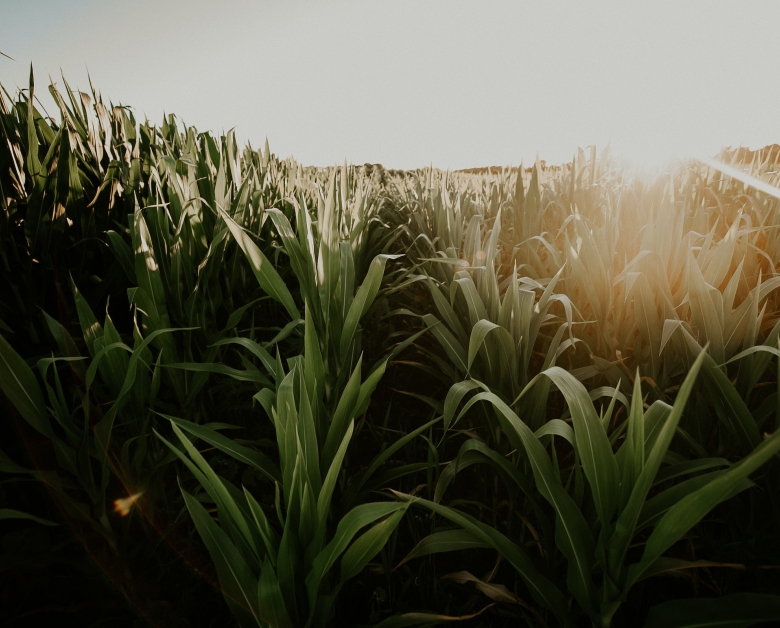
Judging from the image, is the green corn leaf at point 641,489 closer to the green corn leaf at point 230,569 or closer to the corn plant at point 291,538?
the corn plant at point 291,538

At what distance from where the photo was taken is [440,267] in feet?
4.71

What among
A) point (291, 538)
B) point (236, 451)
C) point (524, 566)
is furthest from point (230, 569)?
point (524, 566)

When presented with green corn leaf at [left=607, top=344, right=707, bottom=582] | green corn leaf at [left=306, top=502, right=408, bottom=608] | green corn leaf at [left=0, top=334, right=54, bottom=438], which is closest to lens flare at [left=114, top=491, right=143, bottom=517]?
green corn leaf at [left=0, top=334, right=54, bottom=438]

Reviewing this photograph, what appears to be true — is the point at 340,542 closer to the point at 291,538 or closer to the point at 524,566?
the point at 291,538

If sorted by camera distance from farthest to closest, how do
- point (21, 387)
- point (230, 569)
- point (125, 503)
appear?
point (125, 503)
point (21, 387)
point (230, 569)

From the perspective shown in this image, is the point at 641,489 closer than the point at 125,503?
Yes

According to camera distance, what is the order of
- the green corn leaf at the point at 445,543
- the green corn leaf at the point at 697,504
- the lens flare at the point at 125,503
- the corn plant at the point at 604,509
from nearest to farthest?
the green corn leaf at the point at 697,504 → the corn plant at the point at 604,509 → the green corn leaf at the point at 445,543 → the lens flare at the point at 125,503

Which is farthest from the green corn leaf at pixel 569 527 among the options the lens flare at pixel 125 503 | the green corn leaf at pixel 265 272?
the lens flare at pixel 125 503

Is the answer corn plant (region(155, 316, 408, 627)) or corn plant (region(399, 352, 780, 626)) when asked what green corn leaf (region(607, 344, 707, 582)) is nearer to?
corn plant (region(399, 352, 780, 626))

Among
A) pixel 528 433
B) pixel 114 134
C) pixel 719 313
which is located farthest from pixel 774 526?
pixel 114 134

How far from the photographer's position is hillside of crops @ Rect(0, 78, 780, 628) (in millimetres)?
496

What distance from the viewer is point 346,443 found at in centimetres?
50

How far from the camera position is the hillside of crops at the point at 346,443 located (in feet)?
1.63

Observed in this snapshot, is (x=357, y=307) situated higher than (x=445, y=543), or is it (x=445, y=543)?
(x=357, y=307)
